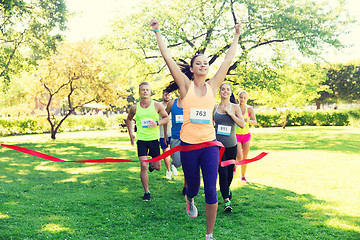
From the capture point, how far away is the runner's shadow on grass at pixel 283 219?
4.24m

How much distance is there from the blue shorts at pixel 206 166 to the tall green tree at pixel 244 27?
14.8 metres

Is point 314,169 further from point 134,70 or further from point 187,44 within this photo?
point 134,70

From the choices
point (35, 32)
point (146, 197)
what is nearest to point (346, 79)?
point (35, 32)

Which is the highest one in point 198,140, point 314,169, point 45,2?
point 45,2

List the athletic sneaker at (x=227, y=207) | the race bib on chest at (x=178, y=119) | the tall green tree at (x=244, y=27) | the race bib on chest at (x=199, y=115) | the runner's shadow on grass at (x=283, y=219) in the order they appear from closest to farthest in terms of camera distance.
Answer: the race bib on chest at (x=199, y=115) < the runner's shadow on grass at (x=283, y=219) < the athletic sneaker at (x=227, y=207) < the race bib on chest at (x=178, y=119) < the tall green tree at (x=244, y=27)

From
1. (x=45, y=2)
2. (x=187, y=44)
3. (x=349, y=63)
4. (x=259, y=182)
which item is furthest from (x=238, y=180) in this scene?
(x=349, y=63)

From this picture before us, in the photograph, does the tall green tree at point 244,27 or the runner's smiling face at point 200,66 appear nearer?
the runner's smiling face at point 200,66

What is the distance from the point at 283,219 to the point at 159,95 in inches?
942

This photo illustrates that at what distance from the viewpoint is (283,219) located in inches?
192

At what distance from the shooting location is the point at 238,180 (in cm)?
800

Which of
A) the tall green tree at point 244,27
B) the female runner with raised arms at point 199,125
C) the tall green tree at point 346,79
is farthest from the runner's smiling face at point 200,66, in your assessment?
the tall green tree at point 346,79

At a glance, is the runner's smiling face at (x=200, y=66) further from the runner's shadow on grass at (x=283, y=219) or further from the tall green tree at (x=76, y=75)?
the tall green tree at (x=76, y=75)

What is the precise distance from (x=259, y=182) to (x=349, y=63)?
160 feet

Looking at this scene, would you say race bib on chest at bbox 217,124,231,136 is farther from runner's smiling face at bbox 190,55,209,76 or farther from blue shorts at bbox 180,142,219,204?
runner's smiling face at bbox 190,55,209,76
